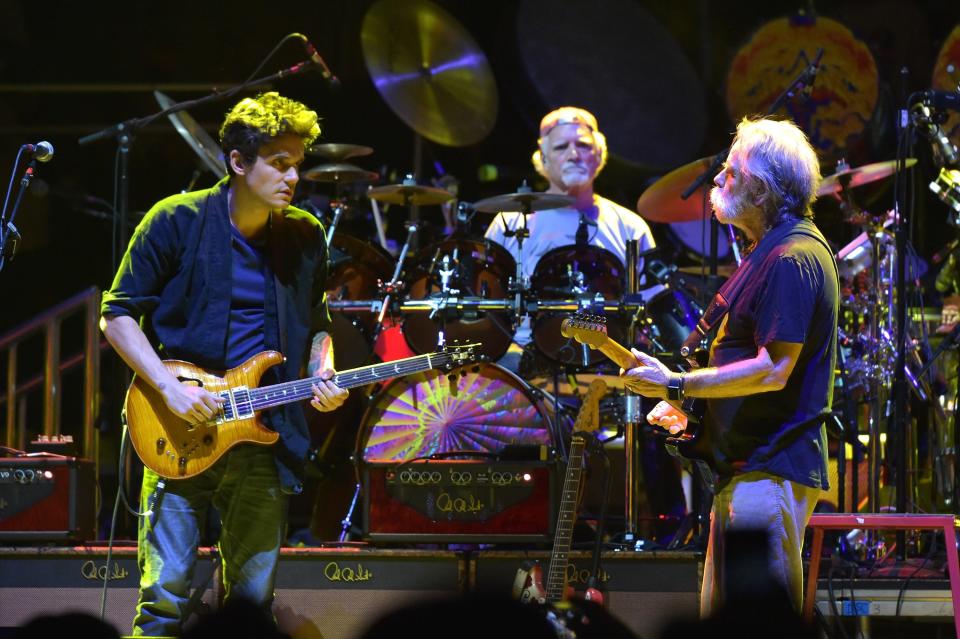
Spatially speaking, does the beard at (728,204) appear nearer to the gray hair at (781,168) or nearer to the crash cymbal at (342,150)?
the gray hair at (781,168)

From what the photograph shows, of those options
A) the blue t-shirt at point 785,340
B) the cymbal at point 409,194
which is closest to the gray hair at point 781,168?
the blue t-shirt at point 785,340

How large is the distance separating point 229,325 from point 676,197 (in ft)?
10.3

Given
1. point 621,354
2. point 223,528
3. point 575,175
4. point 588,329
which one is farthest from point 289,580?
point 575,175

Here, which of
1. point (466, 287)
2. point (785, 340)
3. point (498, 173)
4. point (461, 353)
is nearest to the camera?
point (785, 340)

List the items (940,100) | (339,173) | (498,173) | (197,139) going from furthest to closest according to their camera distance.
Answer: (498,173) < (339,173) < (197,139) < (940,100)

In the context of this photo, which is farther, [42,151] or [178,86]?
[178,86]

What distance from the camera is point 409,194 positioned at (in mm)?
7043

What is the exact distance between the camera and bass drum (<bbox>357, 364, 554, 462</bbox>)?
5973mm

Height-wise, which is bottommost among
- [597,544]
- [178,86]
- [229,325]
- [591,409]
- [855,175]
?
[597,544]

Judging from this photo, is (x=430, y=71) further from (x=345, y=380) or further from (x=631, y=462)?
(x=345, y=380)

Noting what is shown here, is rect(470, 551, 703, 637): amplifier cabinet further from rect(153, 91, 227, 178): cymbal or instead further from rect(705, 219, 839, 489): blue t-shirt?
rect(153, 91, 227, 178): cymbal

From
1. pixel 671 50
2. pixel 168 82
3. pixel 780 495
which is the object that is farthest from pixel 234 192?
pixel 671 50

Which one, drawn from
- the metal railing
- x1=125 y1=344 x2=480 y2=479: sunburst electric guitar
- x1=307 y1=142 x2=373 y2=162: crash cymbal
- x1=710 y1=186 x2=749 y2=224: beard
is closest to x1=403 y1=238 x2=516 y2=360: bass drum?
x1=307 y1=142 x2=373 y2=162: crash cymbal

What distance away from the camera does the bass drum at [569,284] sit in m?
6.53
